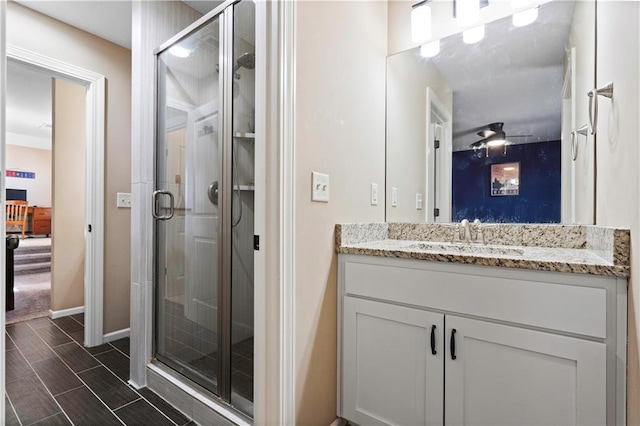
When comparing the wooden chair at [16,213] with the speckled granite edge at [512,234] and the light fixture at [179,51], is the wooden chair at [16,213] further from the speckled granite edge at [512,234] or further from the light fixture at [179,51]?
the speckled granite edge at [512,234]

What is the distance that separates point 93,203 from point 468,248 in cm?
261

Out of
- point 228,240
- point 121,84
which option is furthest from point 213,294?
point 121,84

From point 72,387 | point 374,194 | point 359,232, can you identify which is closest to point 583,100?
point 374,194

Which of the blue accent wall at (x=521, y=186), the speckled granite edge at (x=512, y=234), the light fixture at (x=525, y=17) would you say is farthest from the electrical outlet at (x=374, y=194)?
the light fixture at (x=525, y=17)

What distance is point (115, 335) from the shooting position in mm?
2424

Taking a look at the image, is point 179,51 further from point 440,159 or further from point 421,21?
point 440,159

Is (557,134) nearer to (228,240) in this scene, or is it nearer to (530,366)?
(530,366)

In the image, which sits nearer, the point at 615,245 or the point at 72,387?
the point at 615,245

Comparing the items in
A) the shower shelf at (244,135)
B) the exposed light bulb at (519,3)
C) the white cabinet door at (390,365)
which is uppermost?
the exposed light bulb at (519,3)

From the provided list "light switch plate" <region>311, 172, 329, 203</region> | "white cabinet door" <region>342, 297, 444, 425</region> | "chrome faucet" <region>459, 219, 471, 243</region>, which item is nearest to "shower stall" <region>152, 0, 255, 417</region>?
"light switch plate" <region>311, 172, 329, 203</region>

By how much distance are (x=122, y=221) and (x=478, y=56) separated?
2763 mm

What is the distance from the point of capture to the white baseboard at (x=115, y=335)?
2361mm

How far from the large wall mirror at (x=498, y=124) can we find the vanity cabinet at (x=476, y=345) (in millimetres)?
599

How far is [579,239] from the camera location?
4.34 feet
